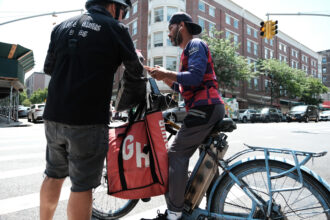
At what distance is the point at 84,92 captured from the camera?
1.53 metres

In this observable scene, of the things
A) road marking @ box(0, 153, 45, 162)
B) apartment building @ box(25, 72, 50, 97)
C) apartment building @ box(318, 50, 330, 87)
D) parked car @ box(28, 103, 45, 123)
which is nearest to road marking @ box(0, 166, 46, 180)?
road marking @ box(0, 153, 45, 162)

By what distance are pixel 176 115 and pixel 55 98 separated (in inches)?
672

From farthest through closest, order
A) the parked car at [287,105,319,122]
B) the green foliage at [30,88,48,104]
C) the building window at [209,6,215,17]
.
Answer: the green foliage at [30,88,48,104] < the building window at [209,6,215,17] < the parked car at [287,105,319,122]

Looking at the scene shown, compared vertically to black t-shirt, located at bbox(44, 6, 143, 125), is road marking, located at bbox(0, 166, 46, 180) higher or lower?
lower

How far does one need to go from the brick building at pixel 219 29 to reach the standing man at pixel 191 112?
24.7m

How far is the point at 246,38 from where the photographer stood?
3888 cm

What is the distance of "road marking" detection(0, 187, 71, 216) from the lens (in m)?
2.79

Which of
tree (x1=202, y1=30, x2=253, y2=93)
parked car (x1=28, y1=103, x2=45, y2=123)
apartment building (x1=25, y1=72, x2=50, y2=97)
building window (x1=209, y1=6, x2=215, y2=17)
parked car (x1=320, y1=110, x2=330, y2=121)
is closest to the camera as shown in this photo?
parked car (x1=28, y1=103, x2=45, y2=123)

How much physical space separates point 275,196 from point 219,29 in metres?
35.1

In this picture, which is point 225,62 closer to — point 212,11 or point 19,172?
point 212,11

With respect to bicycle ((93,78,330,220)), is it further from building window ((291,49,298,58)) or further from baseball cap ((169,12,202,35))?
building window ((291,49,298,58))

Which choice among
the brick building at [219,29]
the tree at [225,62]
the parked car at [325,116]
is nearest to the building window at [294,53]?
the brick building at [219,29]

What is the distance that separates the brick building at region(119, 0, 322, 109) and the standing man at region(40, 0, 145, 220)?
2504 centimetres

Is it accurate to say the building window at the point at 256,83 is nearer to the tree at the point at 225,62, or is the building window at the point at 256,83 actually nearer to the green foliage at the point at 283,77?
the green foliage at the point at 283,77
